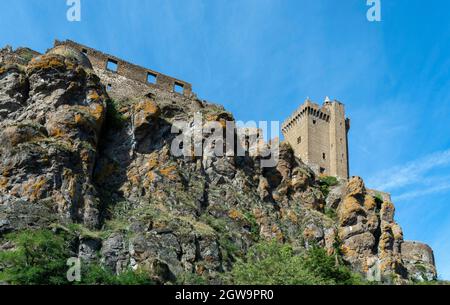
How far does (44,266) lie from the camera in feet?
75.6

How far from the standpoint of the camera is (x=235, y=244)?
32.8 m

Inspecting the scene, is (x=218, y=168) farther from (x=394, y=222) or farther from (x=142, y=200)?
(x=394, y=222)

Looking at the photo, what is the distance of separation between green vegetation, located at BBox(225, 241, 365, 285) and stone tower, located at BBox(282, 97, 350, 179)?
108ft

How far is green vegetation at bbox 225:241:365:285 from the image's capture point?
2594 centimetres

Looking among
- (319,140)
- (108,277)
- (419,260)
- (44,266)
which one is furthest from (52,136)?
(319,140)

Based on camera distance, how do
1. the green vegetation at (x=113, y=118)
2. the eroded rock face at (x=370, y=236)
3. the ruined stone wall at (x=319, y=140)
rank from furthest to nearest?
the ruined stone wall at (x=319, y=140), the eroded rock face at (x=370, y=236), the green vegetation at (x=113, y=118)

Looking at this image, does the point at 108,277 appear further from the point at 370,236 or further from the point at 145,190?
the point at 370,236

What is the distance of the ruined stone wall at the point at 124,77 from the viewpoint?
4275cm

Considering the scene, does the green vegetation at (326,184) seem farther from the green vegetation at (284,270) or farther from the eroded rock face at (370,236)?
the green vegetation at (284,270)

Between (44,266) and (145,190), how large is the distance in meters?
11.2

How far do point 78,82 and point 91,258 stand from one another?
42.4 feet

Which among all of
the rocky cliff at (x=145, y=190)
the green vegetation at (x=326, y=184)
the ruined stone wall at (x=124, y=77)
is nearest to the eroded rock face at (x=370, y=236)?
the rocky cliff at (x=145, y=190)

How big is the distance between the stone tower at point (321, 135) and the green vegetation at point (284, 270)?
32.8m

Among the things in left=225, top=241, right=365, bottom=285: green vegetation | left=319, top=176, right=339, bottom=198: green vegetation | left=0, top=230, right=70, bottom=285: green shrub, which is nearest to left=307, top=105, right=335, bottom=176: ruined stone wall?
left=319, top=176, right=339, bottom=198: green vegetation
